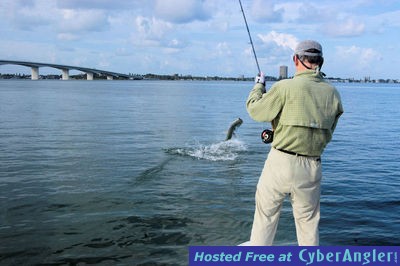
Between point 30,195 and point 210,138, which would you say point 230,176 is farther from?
point 210,138

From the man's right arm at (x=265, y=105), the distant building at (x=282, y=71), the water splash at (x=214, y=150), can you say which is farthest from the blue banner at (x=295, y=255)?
the water splash at (x=214, y=150)

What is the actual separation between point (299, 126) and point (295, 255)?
1883mm

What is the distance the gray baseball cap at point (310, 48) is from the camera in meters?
5.51

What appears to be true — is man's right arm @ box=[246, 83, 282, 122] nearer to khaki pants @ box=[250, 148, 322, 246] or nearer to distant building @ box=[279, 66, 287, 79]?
khaki pants @ box=[250, 148, 322, 246]

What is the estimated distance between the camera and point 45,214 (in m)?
10.9

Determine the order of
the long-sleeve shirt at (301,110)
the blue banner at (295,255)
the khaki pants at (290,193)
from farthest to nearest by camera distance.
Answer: the khaki pants at (290,193) < the long-sleeve shirt at (301,110) < the blue banner at (295,255)

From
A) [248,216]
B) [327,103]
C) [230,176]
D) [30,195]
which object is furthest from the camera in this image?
[230,176]

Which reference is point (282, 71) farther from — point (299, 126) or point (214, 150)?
point (214, 150)

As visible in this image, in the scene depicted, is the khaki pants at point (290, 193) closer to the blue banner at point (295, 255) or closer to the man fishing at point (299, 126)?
the man fishing at point (299, 126)

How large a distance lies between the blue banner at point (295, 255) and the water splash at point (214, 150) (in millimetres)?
14946

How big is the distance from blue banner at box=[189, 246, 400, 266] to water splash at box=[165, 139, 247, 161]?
14946mm

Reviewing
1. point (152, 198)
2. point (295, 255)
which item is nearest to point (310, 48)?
point (295, 255)

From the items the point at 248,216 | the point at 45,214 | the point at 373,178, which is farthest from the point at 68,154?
the point at 373,178

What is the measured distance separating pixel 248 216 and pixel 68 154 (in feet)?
36.0
